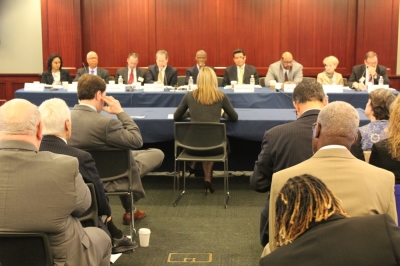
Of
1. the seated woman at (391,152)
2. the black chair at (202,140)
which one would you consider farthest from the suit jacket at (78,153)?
the black chair at (202,140)

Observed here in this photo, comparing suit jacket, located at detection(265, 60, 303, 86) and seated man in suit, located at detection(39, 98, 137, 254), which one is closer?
seated man in suit, located at detection(39, 98, 137, 254)

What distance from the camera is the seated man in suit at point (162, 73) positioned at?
28.3ft

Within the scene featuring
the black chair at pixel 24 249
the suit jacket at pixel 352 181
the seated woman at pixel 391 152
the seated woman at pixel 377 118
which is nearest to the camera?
the suit jacket at pixel 352 181

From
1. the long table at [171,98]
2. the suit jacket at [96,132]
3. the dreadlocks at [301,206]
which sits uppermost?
the dreadlocks at [301,206]

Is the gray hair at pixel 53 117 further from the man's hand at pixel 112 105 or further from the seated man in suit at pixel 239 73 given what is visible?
the seated man in suit at pixel 239 73

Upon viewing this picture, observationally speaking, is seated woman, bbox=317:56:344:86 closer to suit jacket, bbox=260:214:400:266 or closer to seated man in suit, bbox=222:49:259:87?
seated man in suit, bbox=222:49:259:87

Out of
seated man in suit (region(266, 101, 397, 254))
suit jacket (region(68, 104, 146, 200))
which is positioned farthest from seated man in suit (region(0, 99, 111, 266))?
suit jacket (region(68, 104, 146, 200))

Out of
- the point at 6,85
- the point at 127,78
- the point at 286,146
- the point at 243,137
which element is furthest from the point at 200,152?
the point at 6,85

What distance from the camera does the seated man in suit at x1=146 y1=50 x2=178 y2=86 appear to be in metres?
8.63

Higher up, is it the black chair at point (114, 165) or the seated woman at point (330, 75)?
the seated woman at point (330, 75)

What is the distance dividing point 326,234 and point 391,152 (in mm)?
1407

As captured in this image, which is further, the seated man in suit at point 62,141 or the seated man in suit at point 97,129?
the seated man in suit at point 97,129

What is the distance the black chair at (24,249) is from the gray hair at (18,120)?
42 cm

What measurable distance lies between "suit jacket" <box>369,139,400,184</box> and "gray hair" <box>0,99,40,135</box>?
1.62 m
